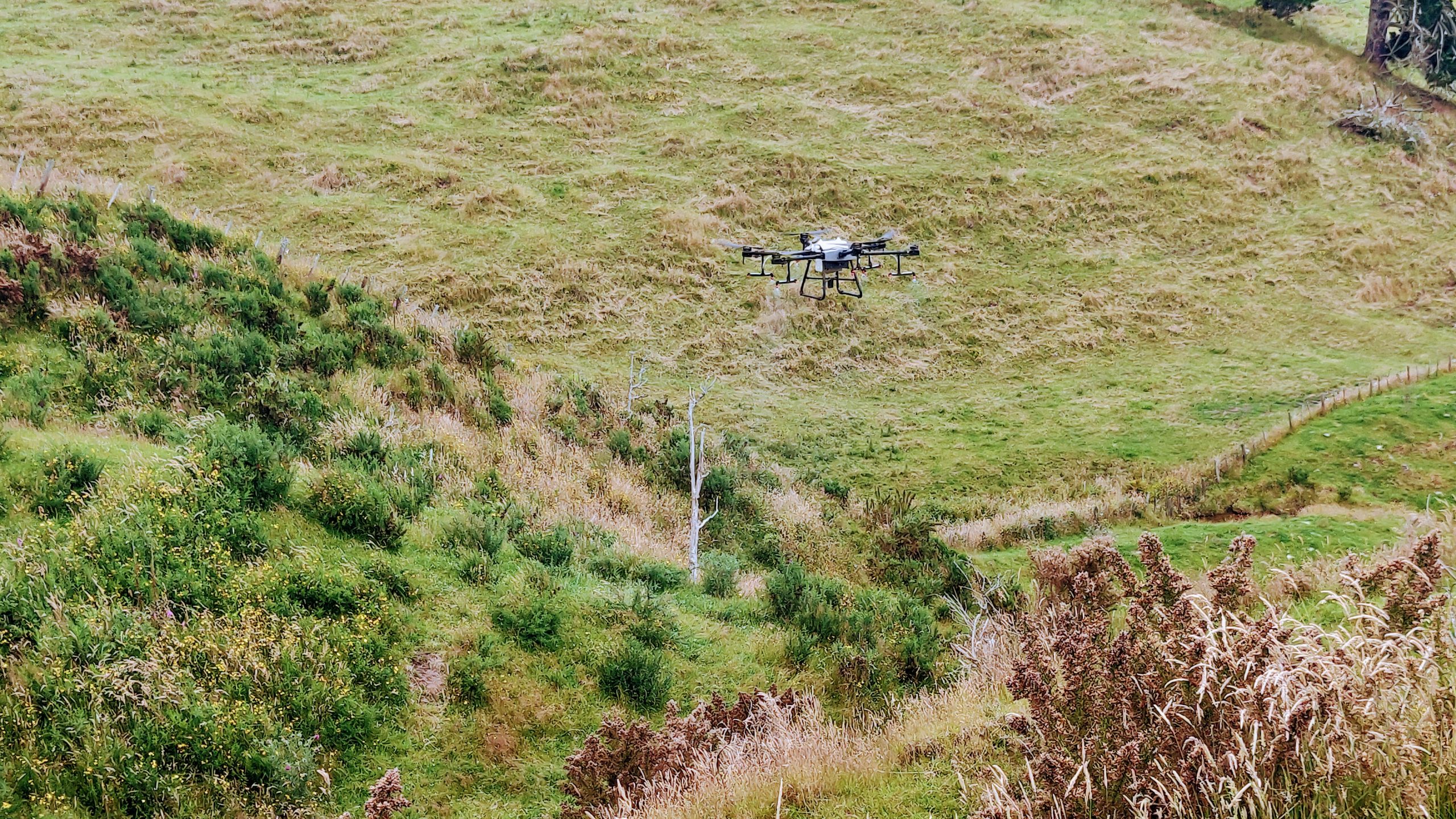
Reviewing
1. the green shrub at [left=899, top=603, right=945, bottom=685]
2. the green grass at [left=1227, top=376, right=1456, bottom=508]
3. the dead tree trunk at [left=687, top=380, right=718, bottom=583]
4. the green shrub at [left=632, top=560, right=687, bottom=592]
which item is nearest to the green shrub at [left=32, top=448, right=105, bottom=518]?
the green shrub at [left=632, top=560, right=687, bottom=592]

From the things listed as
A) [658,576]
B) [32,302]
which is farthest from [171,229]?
[658,576]

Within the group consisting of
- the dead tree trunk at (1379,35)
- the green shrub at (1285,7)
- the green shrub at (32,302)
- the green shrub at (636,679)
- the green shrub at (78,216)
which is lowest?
the green shrub at (636,679)

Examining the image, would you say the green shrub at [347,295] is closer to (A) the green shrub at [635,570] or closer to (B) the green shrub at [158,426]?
(B) the green shrub at [158,426]

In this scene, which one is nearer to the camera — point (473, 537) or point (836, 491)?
point (473, 537)

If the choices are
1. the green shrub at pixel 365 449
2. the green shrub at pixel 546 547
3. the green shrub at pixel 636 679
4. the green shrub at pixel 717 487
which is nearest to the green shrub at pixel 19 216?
the green shrub at pixel 365 449

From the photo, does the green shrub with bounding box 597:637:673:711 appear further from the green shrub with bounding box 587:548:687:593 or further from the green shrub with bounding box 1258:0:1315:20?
the green shrub with bounding box 1258:0:1315:20

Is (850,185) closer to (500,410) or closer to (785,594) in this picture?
(500,410)
